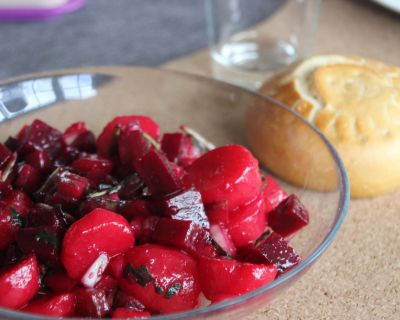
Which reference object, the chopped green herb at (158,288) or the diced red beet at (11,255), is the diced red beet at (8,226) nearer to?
the diced red beet at (11,255)

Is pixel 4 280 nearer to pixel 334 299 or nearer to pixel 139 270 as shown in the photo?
pixel 139 270

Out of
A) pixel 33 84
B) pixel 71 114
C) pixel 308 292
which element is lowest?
pixel 308 292

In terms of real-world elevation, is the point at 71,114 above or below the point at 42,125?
below

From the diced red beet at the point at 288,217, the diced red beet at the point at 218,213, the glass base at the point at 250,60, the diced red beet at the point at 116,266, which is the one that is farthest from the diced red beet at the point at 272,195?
the glass base at the point at 250,60

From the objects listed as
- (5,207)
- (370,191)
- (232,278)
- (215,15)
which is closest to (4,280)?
(5,207)

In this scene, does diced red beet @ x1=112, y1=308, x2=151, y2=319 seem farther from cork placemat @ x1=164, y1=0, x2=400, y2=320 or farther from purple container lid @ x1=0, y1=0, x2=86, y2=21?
purple container lid @ x1=0, y1=0, x2=86, y2=21

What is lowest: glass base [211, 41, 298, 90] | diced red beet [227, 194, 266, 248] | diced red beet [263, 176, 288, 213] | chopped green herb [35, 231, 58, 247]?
glass base [211, 41, 298, 90]

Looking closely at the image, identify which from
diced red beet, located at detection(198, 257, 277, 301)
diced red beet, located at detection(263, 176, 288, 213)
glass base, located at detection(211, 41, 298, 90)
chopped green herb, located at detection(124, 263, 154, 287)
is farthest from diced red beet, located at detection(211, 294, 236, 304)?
glass base, located at detection(211, 41, 298, 90)

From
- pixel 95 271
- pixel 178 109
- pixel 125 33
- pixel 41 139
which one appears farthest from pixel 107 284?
pixel 125 33
